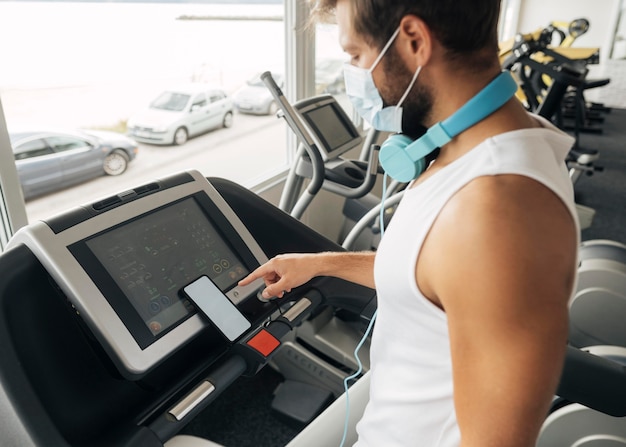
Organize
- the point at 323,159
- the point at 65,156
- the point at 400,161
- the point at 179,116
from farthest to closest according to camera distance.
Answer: the point at 179,116 → the point at 323,159 → the point at 65,156 → the point at 400,161

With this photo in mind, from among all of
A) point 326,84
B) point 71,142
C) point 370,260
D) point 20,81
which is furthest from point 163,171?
point 370,260

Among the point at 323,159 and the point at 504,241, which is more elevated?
the point at 504,241

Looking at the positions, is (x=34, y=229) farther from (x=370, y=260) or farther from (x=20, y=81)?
(x=20, y=81)

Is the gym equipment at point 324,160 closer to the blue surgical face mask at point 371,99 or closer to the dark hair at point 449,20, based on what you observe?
the blue surgical face mask at point 371,99

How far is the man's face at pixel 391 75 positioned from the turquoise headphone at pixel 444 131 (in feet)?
0.13

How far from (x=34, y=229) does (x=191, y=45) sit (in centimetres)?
183

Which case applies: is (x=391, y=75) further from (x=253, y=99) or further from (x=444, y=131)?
(x=253, y=99)

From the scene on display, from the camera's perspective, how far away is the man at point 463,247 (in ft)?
1.87

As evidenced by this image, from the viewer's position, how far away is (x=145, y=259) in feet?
3.21

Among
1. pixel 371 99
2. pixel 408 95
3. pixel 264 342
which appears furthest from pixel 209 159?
pixel 408 95

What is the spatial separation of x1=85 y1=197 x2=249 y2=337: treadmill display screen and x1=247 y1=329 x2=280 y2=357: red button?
124mm

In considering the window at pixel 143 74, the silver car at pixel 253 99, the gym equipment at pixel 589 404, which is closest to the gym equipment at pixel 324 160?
the window at pixel 143 74

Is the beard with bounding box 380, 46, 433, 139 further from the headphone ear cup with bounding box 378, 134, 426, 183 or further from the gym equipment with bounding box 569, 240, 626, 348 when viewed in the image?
the gym equipment with bounding box 569, 240, 626, 348

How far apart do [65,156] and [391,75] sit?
162cm
